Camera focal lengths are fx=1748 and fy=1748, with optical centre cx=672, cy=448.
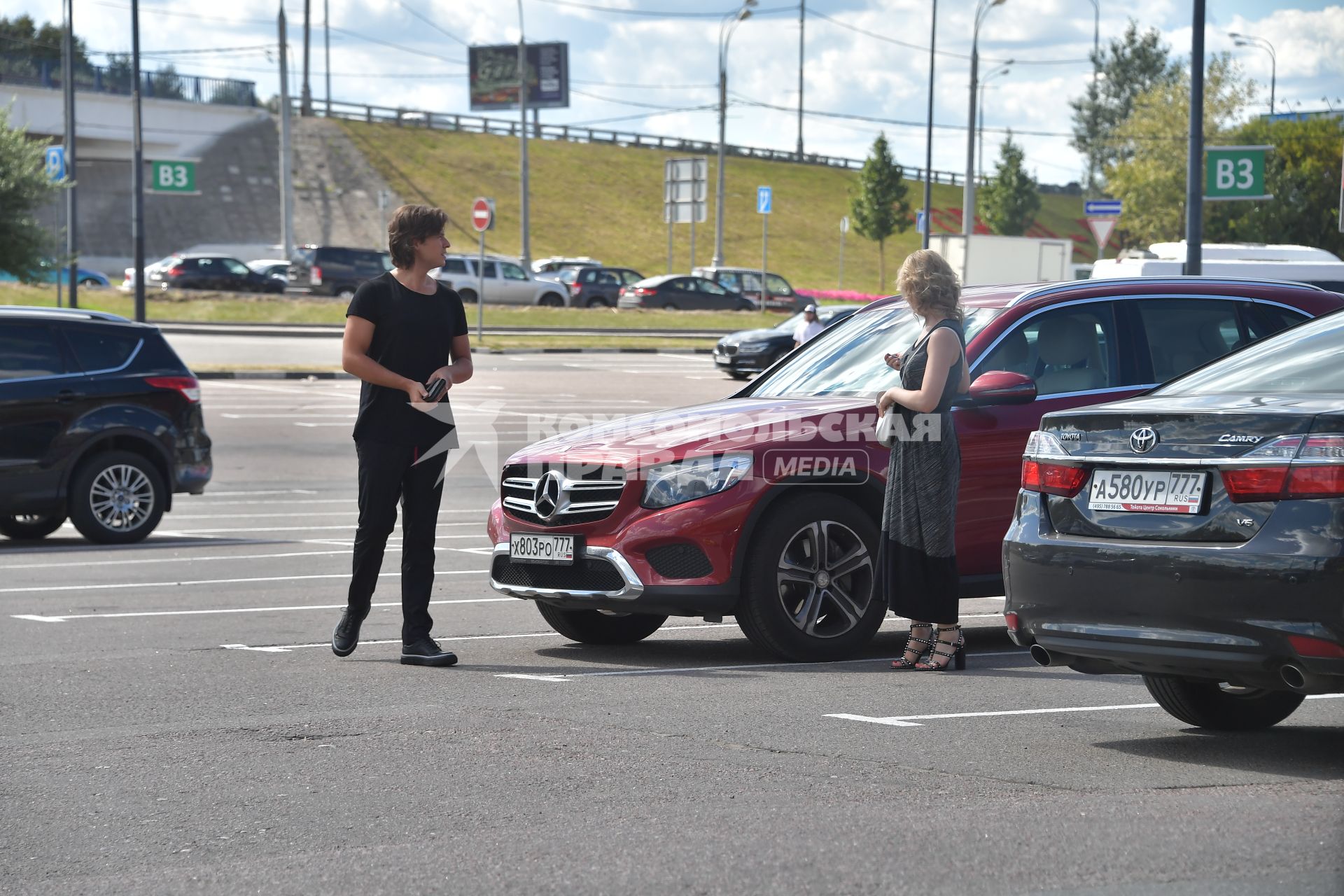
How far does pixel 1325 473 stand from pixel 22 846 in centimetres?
373

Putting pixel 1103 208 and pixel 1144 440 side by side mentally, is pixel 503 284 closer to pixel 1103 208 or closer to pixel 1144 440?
pixel 1103 208

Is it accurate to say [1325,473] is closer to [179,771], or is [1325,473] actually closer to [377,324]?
[179,771]

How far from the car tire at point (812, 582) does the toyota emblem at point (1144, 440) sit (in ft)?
7.44

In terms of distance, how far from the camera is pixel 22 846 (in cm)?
461

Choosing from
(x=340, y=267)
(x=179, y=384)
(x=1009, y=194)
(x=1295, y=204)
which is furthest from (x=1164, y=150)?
(x=179, y=384)

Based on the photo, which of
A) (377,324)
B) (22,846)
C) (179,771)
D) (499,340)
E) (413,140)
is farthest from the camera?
(413,140)

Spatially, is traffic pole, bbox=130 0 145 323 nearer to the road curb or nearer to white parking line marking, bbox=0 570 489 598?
the road curb

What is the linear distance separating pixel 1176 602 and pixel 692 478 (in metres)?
2.72

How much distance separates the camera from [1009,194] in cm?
9694

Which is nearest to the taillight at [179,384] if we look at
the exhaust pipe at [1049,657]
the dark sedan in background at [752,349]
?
Result: the exhaust pipe at [1049,657]

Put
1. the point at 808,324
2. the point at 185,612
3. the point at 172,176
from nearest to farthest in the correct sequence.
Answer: the point at 185,612
the point at 808,324
the point at 172,176

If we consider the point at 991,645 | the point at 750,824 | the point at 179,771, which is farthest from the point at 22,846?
the point at 991,645

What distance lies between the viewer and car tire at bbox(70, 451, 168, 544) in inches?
534

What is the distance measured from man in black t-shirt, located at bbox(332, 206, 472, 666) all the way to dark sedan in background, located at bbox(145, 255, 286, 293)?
48.1 m
